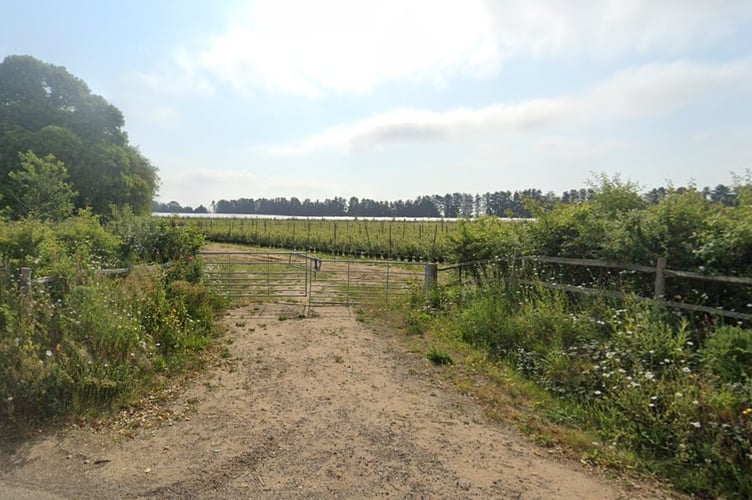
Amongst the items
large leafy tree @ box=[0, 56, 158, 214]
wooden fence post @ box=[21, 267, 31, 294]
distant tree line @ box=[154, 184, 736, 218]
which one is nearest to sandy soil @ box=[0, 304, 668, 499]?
wooden fence post @ box=[21, 267, 31, 294]

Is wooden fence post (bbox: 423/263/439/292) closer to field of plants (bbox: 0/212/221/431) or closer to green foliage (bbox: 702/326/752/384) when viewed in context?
field of plants (bbox: 0/212/221/431)

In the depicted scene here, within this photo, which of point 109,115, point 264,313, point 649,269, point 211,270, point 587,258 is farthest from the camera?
point 109,115

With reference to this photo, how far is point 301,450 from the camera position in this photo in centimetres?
354

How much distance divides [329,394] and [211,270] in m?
6.60

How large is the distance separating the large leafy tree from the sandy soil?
18.8m

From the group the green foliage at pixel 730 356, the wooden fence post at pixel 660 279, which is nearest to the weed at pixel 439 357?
the wooden fence post at pixel 660 279

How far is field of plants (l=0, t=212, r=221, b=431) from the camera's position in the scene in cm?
416

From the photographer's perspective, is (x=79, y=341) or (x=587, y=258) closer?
(x=79, y=341)

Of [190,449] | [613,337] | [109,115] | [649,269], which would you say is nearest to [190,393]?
[190,449]

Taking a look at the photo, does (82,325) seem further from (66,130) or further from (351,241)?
(351,241)

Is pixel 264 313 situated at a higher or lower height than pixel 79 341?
lower

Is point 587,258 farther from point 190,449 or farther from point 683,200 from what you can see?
point 190,449

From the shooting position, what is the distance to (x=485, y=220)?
931cm

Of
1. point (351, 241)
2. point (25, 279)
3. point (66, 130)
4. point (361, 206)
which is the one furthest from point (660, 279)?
point (361, 206)
